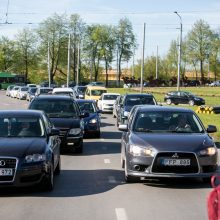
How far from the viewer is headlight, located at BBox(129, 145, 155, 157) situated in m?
10.9

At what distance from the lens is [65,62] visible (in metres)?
114

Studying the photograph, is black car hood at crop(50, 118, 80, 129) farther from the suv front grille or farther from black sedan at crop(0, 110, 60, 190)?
the suv front grille

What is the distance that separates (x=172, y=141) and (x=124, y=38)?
360 ft

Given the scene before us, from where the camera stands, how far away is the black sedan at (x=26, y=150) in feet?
32.3

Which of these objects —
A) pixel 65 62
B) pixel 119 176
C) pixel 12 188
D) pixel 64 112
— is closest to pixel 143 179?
pixel 119 176

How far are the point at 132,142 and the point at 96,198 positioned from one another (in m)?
1.85

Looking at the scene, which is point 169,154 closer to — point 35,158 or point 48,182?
point 48,182

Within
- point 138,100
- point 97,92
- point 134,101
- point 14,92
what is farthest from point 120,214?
point 14,92

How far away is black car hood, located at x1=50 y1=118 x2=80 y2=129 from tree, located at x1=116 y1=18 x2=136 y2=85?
4058 inches

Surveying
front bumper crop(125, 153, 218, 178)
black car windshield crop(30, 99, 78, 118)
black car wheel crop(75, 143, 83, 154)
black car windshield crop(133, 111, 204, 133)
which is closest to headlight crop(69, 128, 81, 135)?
black car wheel crop(75, 143, 83, 154)

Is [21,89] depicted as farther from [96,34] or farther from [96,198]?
[96,198]

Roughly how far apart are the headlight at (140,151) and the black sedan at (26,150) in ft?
4.78

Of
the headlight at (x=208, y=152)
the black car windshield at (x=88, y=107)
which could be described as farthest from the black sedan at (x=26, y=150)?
the black car windshield at (x=88, y=107)

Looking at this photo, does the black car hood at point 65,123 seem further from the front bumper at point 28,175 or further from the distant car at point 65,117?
the front bumper at point 28,175
